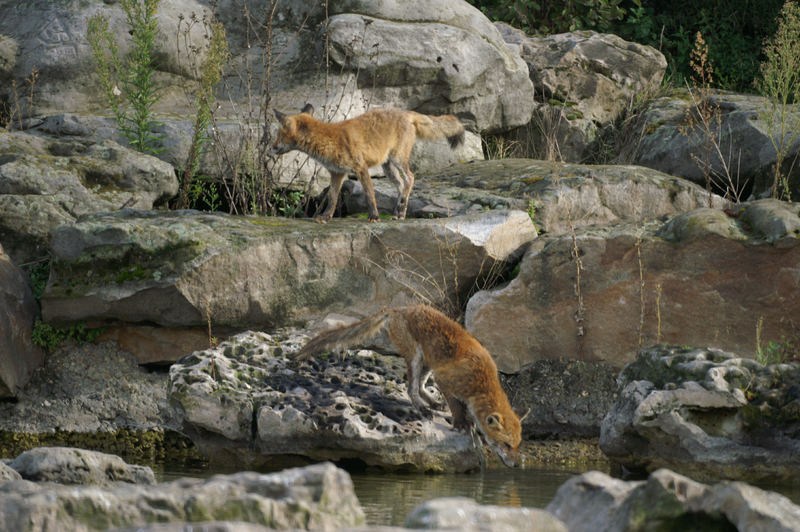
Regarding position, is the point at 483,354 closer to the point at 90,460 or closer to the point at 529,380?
the point at 529,380

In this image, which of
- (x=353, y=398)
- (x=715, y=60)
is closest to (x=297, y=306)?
(x=353, y=398)

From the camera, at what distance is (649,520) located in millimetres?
4297

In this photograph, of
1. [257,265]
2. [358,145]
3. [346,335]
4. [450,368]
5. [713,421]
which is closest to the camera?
[713,421]

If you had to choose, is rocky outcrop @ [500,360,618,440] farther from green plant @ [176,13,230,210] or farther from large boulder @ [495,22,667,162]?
large boulder @ [495,22,667,162]

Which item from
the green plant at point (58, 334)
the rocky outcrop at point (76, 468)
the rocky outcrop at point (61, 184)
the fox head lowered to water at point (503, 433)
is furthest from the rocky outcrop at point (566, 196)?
the rocky outcrop at point (76, 468)

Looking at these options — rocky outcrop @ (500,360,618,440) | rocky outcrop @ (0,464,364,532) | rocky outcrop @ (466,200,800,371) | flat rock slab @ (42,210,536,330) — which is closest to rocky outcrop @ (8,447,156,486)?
→ rocky outcrop @ (0,464,364,532)

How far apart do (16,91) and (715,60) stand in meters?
13.3

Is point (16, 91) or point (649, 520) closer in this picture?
point (649, 520)

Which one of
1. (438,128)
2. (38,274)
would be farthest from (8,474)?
(438,128)

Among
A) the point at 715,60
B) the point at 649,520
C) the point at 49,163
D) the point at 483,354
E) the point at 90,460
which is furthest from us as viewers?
the point at 715,60

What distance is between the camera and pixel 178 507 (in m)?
4.14

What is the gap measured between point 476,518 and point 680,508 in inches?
45.2

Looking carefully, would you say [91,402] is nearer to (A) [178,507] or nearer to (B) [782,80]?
(A) [178,507]

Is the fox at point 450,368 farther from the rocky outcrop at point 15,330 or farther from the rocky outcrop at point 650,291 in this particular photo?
the rocky outcrop at point 15,330
